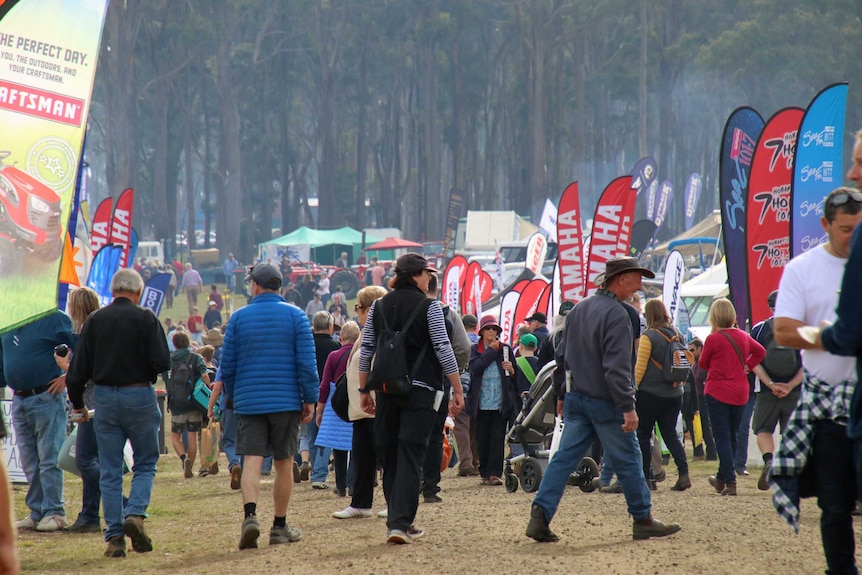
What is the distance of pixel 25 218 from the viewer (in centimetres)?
616

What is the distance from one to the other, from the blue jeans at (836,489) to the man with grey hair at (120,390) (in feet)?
11.6

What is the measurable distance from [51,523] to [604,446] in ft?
11.4

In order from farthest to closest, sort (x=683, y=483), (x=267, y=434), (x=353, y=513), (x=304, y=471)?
→ (x=304, y=471)
(x=683, y=483)
(x=353, y=513)
(x=267, y=434)

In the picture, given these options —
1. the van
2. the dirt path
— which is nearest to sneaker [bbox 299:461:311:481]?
the dirt path

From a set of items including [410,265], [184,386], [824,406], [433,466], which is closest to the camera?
[824,406]

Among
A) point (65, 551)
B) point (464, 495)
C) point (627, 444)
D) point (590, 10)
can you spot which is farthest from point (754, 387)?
point (590, 10)

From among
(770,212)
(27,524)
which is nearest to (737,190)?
(770,212)

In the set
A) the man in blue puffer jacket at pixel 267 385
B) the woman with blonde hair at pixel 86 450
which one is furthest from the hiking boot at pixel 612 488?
the woman with blonde hair at pixel 86 450

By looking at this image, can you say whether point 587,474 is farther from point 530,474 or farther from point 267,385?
point 267,385

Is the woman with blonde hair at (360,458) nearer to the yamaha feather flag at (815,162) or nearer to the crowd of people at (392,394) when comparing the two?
the crowd of people at (392,394)

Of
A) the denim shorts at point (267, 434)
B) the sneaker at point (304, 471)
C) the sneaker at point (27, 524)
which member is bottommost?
the sneaker at point (304, 471)

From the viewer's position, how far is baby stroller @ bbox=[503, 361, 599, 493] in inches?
376

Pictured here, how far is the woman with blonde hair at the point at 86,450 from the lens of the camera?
716cm

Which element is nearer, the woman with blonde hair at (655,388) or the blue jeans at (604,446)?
the blue jeans at (604,446)
